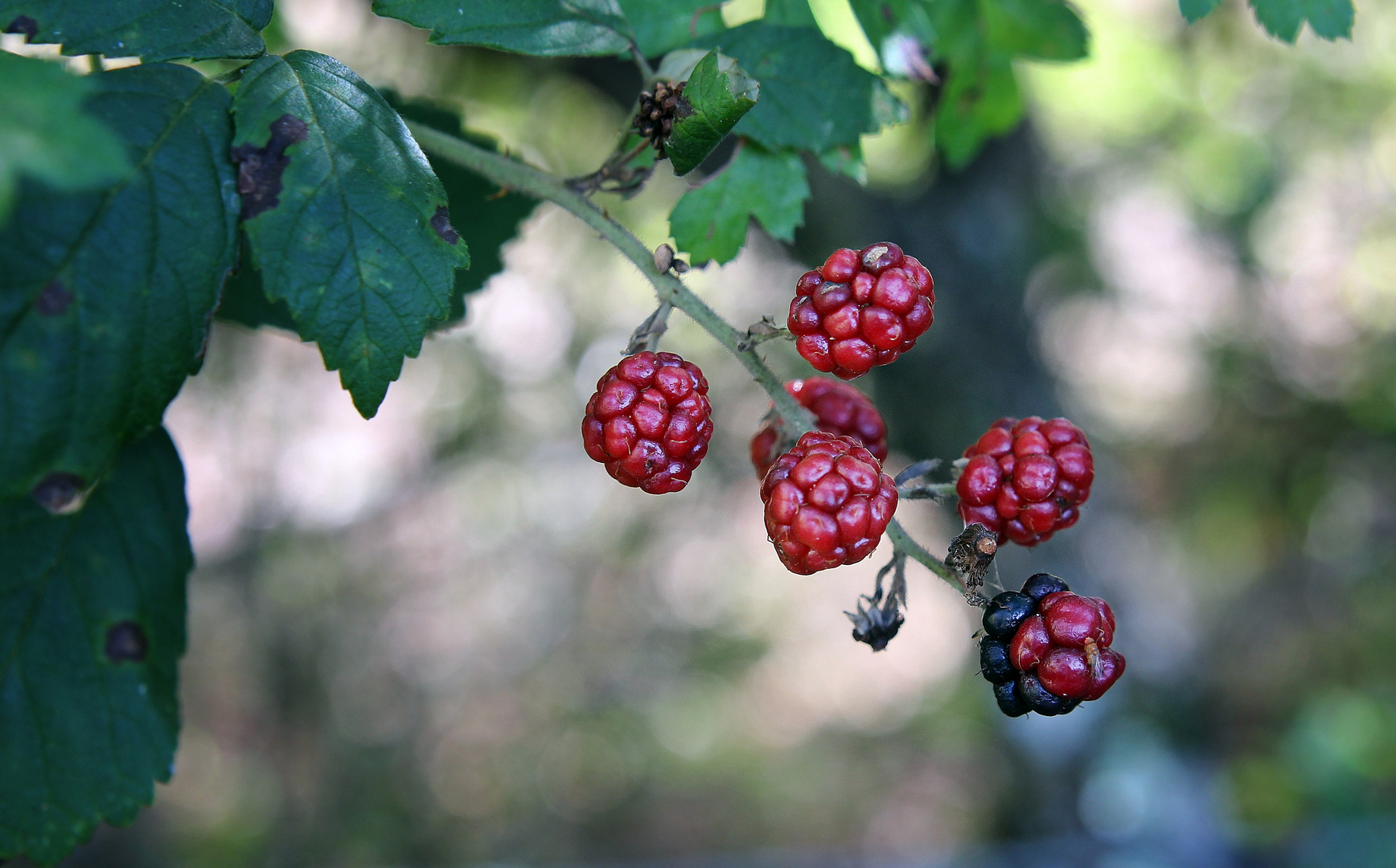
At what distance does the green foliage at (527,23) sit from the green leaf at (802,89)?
0.25 m

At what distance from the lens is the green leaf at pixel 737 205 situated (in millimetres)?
1720

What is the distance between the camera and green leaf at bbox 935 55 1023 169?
227 centimetres

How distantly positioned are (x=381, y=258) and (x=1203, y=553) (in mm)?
8248

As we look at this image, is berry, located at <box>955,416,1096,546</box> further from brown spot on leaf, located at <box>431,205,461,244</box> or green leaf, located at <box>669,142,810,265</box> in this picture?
brown spot on leaf, located at <box>431,205,461,244</box>

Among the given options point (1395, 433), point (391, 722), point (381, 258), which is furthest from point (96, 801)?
point (1395, 433)

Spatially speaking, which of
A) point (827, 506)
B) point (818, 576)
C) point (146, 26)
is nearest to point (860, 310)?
point (827, 506)

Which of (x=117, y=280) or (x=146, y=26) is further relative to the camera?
(x=146, y=26)

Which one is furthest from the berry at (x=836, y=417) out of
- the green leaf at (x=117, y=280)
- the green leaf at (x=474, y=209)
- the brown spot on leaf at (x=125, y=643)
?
the brown spot on leaf at (x=125, y=643)

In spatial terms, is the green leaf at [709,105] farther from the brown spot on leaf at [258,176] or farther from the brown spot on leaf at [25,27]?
the brown spot on leaf at [25,27]

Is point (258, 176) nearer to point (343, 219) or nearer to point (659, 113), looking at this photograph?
point (343, 219)

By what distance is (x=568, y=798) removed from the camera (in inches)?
281

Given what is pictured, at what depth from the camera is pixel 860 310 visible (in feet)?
4.01

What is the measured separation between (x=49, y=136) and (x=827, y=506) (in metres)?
0.87

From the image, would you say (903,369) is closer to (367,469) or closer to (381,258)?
(381,258)
